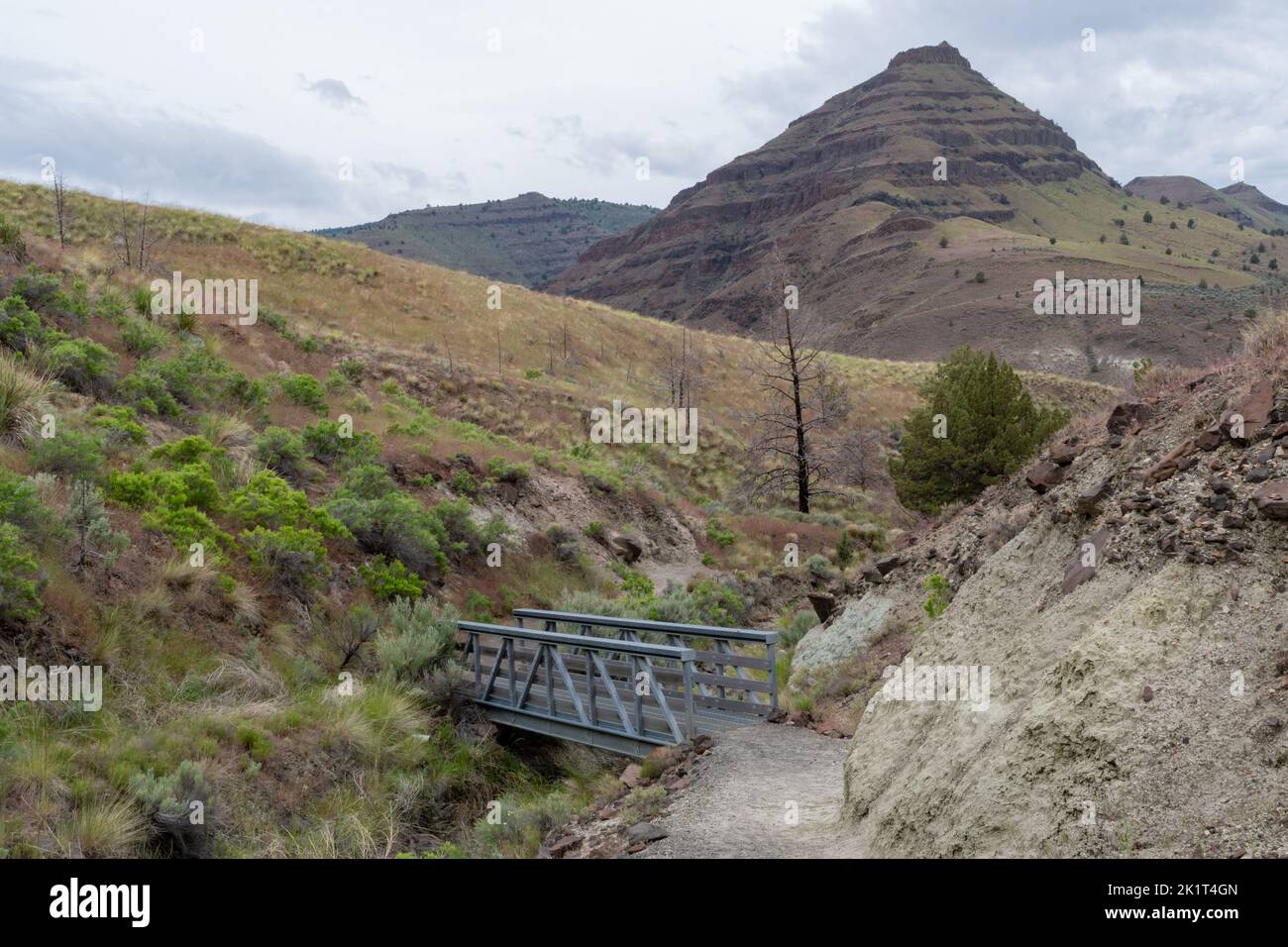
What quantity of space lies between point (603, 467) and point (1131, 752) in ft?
73.0

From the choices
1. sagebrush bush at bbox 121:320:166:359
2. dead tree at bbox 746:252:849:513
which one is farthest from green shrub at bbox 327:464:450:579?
dead tree at bbox 746:252:849:513

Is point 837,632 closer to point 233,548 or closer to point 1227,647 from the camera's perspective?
point 1227,647

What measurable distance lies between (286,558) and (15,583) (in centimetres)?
426

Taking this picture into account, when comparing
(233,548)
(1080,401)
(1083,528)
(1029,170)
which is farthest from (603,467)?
(1029,170)

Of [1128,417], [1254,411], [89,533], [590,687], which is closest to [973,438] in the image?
[590,687]

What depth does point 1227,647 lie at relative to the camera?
4.43m

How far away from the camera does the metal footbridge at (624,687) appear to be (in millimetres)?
9922

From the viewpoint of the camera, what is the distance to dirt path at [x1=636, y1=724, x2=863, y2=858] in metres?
6.21

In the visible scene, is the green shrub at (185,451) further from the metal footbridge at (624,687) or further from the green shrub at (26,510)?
the metal footbridge at (624,687)

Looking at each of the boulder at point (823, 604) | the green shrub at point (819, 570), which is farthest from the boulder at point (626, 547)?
the boulder at point (823, 604)

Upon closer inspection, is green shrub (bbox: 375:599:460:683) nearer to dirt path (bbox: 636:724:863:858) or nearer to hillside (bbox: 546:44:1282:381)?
dirt path (bbox: 636:724:863:858)

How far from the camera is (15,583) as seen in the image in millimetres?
9086

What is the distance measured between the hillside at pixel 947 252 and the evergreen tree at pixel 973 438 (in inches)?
342

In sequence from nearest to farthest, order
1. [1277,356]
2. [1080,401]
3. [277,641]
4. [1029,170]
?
1. [1277,356]
2. [277,641]
3. [1080,401]
4. [1029,170]
